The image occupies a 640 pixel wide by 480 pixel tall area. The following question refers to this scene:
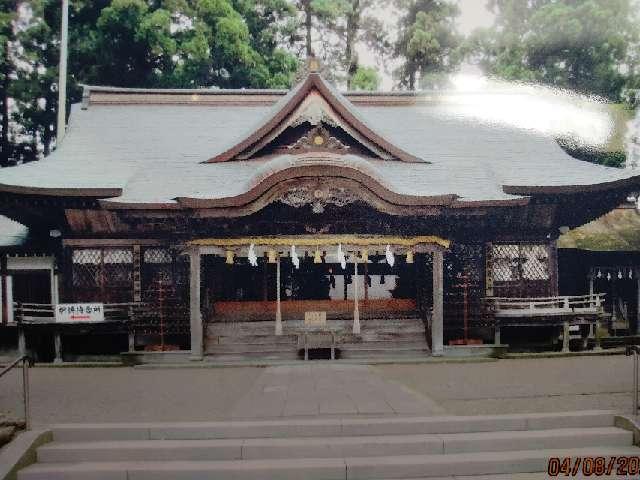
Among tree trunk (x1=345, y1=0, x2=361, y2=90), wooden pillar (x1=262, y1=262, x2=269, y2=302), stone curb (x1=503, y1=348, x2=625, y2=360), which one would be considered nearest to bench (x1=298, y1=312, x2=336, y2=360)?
wooden pillar (x1=262, y1=262, x2=269, y2=302)

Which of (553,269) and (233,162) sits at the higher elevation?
(233,162)

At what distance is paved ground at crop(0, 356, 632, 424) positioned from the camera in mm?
8102

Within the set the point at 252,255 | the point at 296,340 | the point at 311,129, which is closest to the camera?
the point at 252,255

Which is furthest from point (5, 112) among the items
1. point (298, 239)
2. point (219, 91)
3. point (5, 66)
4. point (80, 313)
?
point (298, 239)

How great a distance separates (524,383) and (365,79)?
26439 mm

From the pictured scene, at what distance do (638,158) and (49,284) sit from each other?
76.7 feet

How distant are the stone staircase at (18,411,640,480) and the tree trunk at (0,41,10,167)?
27.2m

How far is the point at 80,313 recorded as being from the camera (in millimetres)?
13164

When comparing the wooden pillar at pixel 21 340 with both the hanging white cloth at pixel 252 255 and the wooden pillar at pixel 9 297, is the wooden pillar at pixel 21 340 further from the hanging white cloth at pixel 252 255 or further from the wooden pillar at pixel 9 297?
the hanging white cloth at pixel 252 255

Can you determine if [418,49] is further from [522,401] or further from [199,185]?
[522,401]

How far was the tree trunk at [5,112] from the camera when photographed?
28397 millimetres

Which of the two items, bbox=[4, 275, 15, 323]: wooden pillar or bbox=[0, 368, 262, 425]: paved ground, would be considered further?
bbox=[4, 275, 15, 323]: wooden pillar

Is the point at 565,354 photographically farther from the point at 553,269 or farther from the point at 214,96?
the point at 214,96
